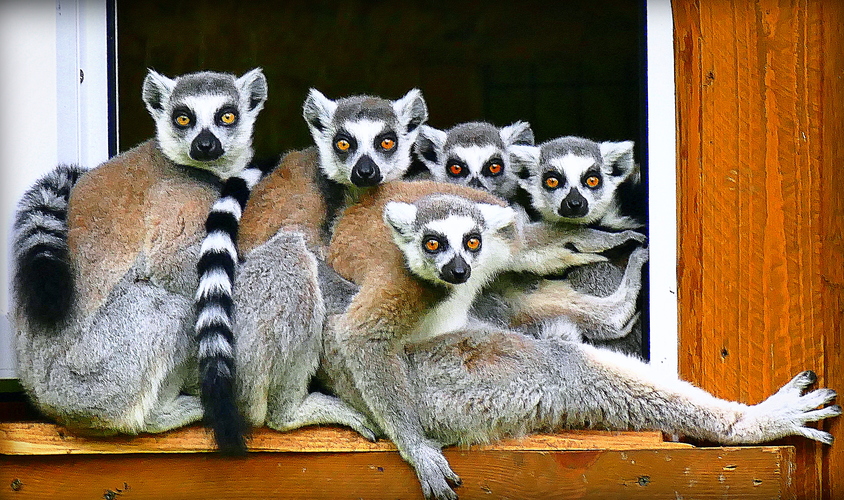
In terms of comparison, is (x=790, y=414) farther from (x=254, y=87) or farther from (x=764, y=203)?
(x=254, y=87)

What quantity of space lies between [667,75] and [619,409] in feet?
4.61

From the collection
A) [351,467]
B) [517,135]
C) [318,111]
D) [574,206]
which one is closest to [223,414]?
[351,467]

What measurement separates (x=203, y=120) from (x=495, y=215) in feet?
4.80

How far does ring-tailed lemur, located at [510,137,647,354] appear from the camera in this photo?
432cm

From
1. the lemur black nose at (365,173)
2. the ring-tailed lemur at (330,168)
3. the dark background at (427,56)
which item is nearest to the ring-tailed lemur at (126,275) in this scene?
the ring-tailed lemur at (330,168)

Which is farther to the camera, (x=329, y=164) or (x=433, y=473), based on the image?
(x=329, y=164)

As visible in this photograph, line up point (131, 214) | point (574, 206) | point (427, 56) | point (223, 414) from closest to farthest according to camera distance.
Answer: point (223, 414), point (131, 214), point (574, 206), point (427, 56)

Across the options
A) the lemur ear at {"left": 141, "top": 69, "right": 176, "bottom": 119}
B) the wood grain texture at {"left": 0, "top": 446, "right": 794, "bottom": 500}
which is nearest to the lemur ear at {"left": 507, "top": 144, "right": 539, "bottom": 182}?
the wood grain texture at {"left": 0, "top": 446, "right": 794, "bottom": 500}

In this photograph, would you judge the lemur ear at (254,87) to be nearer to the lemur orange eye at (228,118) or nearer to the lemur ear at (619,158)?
the lemur orange eye at (228,118)

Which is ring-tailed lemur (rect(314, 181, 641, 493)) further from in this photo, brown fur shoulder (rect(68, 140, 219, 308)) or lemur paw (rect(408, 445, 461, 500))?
brown fur shoulder (rect(68, 140, 219, 308))

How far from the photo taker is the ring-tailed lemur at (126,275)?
3.88 meters

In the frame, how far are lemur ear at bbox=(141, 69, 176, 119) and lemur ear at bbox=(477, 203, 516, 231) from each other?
1.64 meters

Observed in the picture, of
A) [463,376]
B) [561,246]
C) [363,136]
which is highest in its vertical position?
[363,136]

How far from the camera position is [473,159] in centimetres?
487
